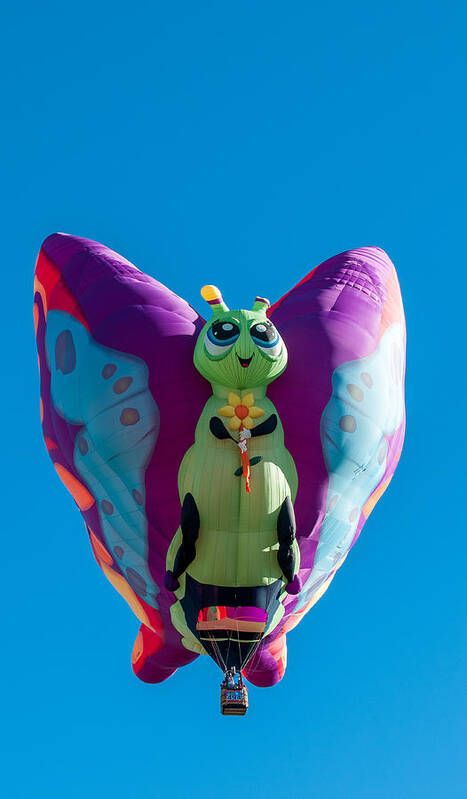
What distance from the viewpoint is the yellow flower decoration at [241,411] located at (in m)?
18.6

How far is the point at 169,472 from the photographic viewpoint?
18.8 metres

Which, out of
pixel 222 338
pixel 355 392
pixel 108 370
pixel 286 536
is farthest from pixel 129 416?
pixel 355 392

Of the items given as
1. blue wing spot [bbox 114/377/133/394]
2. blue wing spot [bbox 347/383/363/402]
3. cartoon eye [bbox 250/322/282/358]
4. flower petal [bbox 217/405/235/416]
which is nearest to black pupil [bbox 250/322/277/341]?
cartoon eye [bbox 250/322/282/358]

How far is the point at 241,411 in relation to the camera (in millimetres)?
18641

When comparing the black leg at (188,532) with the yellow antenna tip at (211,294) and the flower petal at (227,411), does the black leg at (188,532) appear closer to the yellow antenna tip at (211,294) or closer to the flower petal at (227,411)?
the flower petal at (227,411)

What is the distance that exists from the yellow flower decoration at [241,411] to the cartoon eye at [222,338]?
0.57 m

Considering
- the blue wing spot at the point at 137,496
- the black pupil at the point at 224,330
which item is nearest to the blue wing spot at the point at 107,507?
the blue wing spot at the point at 137,496

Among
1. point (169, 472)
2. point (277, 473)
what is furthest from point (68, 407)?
point (277, 473)

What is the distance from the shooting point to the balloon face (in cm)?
1858

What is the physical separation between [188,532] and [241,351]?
228cm

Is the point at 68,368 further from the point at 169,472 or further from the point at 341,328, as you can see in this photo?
the point at 341,328

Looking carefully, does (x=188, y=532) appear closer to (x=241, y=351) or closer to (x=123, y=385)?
(x=123, y=385)

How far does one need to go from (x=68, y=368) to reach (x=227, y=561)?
Result: 3524 mm

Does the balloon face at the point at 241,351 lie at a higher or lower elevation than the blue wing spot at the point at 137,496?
higher
